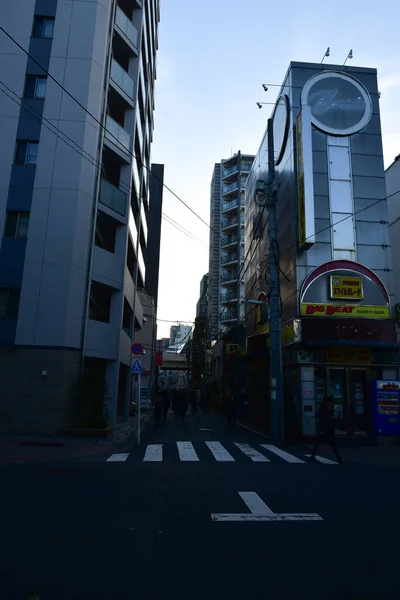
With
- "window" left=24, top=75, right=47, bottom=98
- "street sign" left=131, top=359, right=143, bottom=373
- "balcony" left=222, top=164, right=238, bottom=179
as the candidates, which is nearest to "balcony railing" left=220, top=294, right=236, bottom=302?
"balcony" left=222, top=164, right=238, bottom=179

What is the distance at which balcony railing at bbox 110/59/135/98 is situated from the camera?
2184 centimetres

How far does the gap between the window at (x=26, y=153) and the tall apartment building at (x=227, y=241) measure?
35.1 metres

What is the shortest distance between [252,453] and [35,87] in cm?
1768

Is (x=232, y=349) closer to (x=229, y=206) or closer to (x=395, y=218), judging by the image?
(x=395, y=218)

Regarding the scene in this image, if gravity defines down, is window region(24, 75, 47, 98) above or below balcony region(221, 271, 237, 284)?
below

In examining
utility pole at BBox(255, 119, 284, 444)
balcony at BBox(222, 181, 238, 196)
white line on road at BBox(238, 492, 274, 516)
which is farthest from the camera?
balcony at BBox(222, 181, 238, 196)

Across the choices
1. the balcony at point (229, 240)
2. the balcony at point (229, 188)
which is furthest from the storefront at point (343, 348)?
the balcony at point (229, 188)

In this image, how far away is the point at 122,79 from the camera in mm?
22609

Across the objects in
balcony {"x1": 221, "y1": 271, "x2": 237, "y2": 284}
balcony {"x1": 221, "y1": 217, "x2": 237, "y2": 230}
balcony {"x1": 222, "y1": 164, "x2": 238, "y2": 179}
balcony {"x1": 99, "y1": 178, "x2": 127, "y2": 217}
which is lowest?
balcony {"x1": 99, "y1": 178, "x2": 127, "y2": 217}

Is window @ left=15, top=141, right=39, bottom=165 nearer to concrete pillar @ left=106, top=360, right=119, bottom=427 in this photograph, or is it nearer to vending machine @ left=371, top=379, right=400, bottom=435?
concrete pillar @ left=106, top=360, right=119, bottom=427

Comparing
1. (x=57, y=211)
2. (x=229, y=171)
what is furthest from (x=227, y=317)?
(x=57, y=211)

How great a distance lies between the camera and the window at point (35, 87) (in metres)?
19.3

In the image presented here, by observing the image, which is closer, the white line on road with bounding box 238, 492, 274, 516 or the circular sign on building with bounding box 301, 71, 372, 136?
the white line on road with bounding box 238, 492, 274, 516

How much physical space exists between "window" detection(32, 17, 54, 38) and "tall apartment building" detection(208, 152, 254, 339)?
1348 inches
